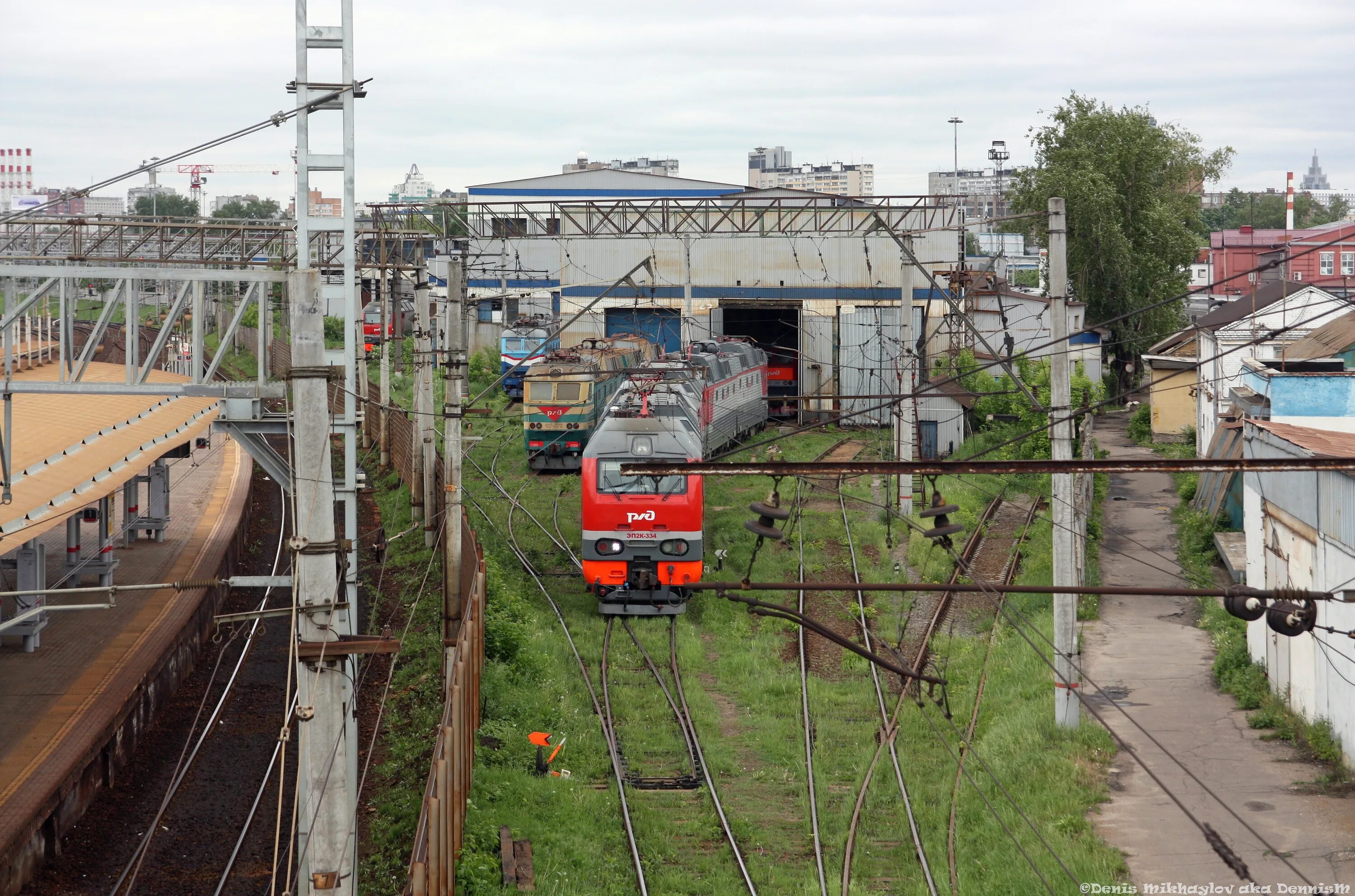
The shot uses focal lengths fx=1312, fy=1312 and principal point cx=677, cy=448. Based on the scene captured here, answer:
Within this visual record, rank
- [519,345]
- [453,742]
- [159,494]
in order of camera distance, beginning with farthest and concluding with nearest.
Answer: [519,345] < [159,494] < [453,742]

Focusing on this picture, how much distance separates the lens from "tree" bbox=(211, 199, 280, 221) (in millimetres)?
98812

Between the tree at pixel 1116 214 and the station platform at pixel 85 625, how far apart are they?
34.6 m

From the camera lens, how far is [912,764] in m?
13.7

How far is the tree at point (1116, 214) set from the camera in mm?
48969

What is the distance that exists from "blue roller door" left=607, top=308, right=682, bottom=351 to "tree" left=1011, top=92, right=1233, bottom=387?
14.5 meters

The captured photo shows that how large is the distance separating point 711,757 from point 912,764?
2.11 m

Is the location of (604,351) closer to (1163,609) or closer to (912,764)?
(1163,609)

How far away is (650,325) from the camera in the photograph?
44.1 meters

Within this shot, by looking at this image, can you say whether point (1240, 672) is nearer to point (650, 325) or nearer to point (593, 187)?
point (650, 325)

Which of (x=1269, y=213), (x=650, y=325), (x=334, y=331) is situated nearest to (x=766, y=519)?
(x=650, y=325)

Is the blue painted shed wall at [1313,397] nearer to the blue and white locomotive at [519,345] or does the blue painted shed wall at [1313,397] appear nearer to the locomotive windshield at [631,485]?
the locomotive windshield at [631,485]

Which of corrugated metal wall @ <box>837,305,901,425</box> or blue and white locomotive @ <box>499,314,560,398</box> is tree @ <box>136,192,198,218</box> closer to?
blue and white locomotive @ <box>499,314,560,398</box>

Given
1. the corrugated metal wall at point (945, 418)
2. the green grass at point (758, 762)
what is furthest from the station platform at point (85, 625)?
the corrugated metal wall at point (945, 418)

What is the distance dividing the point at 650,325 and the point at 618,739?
30.4 m
